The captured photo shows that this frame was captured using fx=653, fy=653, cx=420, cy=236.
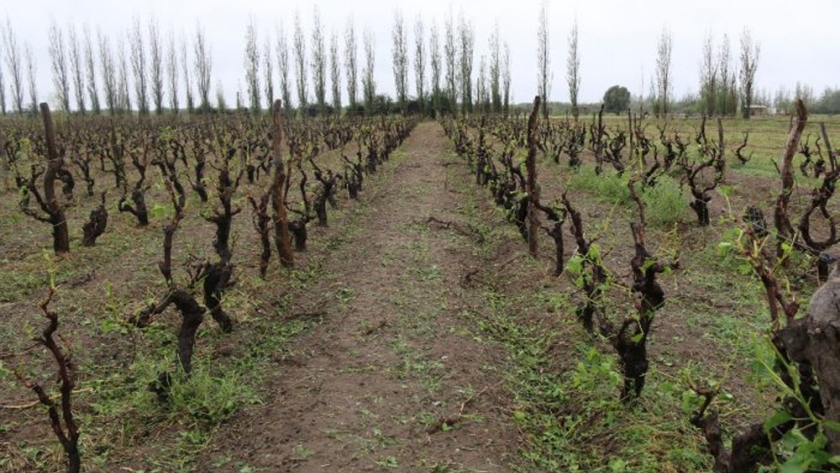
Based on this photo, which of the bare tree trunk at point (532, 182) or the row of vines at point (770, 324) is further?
the bare tree trunk at point (532, 182)

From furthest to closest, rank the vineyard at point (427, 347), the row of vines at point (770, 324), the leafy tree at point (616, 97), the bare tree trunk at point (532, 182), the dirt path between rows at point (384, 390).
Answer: the leafy tree at point (616, 97)
the bare tree trunk at point (532, 182)
the dirt path between rows at point (384, 390)
the vineyard at point (427, 347)
the row of vines at point (770, 324)

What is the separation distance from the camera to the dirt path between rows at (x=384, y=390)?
4.00m

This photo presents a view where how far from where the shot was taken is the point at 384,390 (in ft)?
15.8

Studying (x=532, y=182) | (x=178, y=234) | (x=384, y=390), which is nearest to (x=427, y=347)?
Result: (x=384, y=390)

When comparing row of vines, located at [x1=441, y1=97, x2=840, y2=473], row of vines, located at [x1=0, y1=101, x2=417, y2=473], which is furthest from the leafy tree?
row of vines, located at [x1=441, y1=97, x2=840, y2=473]

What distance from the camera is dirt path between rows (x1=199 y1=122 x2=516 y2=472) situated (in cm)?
400

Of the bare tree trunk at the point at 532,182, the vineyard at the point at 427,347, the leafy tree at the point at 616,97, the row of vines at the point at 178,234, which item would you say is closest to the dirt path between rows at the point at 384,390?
the vineyard at the point at 427,347

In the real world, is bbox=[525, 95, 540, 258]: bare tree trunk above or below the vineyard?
above

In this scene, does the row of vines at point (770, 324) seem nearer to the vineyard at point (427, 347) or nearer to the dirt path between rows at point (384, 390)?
the vineyard at point (427, 347)

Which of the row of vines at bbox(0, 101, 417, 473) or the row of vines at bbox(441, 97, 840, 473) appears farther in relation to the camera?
the row of vines at bbox(0, 101, 417, 473)

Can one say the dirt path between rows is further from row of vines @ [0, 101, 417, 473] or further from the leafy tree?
the leafy tree

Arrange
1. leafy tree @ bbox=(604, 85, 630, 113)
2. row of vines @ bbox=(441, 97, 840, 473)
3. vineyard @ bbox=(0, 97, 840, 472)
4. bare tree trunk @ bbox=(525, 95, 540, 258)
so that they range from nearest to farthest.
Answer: row of vines @ bbox=(441, 97, 840, 473) < vineyard @ bbox=(0, 97, 840, 472) < bare tree trunk @ bbox=(525, 95, 540, 258) < leafy tree @ bbox=(604, 85, 630, 113)

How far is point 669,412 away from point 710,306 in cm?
251

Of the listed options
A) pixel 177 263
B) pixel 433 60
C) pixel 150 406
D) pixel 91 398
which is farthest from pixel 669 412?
pixel 433 60
